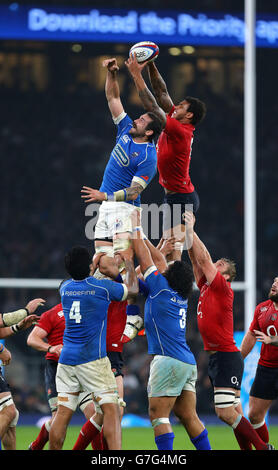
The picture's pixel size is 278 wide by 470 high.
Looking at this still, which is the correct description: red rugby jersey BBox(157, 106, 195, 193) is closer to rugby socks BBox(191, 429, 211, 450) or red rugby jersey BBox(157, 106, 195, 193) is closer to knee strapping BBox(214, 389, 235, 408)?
knee strapping BBox(214, 389, 235, 408)

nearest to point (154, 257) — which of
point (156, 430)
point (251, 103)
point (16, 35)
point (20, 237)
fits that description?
point (156, 430)

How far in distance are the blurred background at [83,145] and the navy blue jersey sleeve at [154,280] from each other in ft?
32.2

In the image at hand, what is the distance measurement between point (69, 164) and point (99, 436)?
1136 cm

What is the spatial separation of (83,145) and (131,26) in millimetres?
5644

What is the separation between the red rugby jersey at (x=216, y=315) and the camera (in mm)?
9031

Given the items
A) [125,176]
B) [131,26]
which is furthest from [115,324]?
[131,26]

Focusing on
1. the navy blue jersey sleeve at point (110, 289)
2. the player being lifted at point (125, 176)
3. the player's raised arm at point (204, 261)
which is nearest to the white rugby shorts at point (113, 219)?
the player being lifted at point (125, 176)

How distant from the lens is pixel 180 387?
8.05m

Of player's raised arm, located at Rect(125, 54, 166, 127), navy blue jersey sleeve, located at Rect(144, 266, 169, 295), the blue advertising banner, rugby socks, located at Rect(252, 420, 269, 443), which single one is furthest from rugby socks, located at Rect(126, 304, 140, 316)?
the blue advertising banner

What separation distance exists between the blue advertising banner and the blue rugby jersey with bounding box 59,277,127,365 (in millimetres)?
7460

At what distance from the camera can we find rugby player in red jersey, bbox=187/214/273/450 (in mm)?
8969

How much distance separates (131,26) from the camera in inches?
567

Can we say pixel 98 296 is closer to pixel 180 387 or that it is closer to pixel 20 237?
pixel 180 387

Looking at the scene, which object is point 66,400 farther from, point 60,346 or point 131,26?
point 131,26
